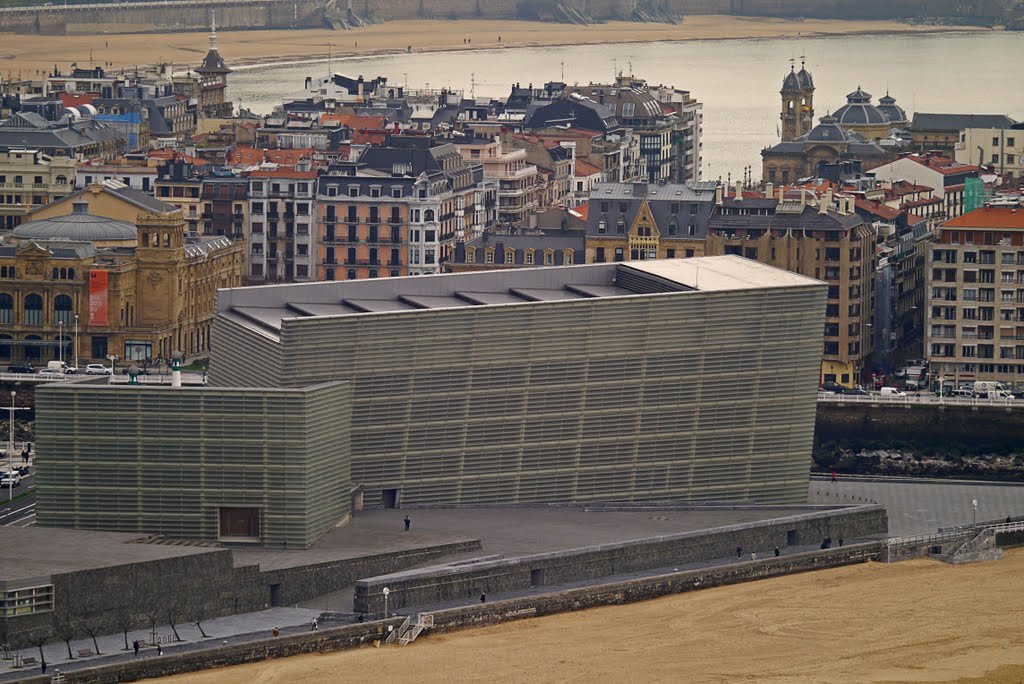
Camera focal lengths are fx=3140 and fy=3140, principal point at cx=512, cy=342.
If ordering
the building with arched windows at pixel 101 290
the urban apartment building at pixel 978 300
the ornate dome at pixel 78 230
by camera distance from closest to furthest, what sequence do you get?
the urban apartment building at pixel 978 300 < the building with arched windows at pixel 101 290 < the ornate dome at pixel 78 230

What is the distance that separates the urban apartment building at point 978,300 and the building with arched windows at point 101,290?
126ft

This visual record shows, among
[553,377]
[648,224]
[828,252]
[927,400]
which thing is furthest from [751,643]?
[648,224]

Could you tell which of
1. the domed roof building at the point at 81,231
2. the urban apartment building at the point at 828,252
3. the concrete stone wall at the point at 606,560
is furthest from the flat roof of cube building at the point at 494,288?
the domed roof building at the point at 81,231

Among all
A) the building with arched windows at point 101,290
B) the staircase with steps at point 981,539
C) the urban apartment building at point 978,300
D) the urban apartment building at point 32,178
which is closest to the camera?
the staircase with steps at point 981,539

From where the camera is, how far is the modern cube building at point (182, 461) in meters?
106

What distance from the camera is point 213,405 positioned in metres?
106

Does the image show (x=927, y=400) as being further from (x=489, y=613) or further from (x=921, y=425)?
(x=489, y=613)

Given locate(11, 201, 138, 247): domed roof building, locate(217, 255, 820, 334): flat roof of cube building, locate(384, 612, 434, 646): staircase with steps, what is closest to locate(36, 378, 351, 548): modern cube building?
locate(384, 612, 434, 646): staircase with steps

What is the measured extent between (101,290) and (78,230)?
22.9ft

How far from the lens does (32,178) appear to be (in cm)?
→ 19000

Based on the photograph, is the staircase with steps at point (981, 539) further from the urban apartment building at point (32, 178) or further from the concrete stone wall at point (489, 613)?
the urban apartment building at point (32, 178)

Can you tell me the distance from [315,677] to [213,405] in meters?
12.2

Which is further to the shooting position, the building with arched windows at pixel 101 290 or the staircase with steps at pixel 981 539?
the building with arched windows at pixel 101 290

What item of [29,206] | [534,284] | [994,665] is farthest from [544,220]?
[994,665]
